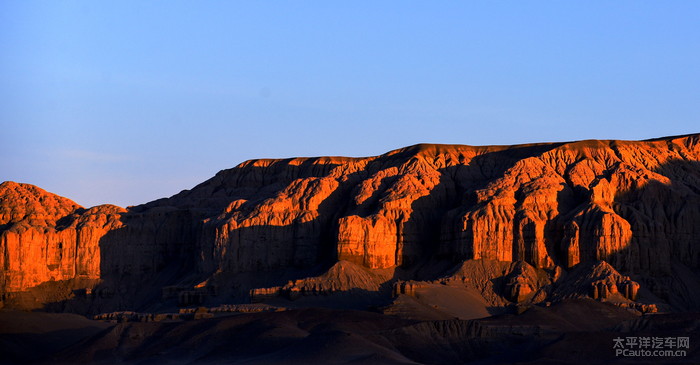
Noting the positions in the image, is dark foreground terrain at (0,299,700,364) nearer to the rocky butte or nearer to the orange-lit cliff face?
the rocky butte

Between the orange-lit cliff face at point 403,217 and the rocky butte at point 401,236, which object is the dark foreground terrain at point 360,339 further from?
the orange-lit cliff face at point 403,217

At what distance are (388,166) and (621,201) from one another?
2703 centimetres

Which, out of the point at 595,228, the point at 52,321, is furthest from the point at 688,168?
the point at 52,321

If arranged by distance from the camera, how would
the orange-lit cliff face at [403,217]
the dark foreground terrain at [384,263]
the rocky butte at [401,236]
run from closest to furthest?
the dark foreground terrain at [384,263] → the rocky butte at [401,236] → the orange-lit cliff face at [403,217]

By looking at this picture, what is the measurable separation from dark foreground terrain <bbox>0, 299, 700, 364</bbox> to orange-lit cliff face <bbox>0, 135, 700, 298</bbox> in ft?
44.4

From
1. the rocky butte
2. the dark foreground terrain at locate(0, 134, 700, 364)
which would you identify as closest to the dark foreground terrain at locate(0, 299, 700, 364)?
the dark foreground terrain at locate(0, 134, 700, 364)

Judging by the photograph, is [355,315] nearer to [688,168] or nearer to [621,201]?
[621,201]

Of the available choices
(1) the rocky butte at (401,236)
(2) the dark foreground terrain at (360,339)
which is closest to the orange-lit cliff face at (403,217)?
(1) the rocky butte at (401,236)

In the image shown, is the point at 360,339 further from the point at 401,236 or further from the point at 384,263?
the point at 401,236

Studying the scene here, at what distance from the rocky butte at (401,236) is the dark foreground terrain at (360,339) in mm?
8547

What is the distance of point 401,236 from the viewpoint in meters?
132

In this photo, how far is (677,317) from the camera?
99.9m

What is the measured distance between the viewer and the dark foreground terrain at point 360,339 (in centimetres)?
9112

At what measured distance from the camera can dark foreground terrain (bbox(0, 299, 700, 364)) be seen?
9112 centimetres
